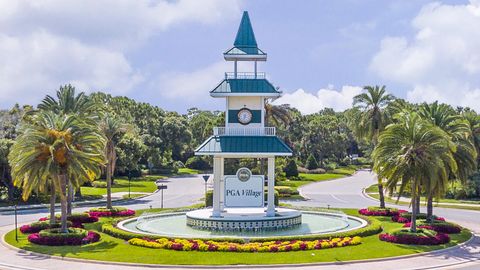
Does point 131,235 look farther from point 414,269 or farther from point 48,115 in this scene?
point 414,269

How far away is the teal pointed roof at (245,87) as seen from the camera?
1699 inches

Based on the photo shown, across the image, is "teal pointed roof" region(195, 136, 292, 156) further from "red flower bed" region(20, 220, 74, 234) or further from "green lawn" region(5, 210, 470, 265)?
"red flower bed" region(20, 220, 74, 234)

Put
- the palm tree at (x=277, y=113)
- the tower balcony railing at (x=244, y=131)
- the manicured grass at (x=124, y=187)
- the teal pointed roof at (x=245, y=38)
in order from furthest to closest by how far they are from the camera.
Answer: the manicured grass at (x=124, y=187) → the palm tree at (x=277, y=113) → the teal pointed roof at (x=245, y=38) → the tower balcony railing at (x=244, y=131)

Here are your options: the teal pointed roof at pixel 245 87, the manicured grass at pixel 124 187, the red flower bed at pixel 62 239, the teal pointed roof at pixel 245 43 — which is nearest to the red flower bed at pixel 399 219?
the teal pointed roof at pixel 245 87

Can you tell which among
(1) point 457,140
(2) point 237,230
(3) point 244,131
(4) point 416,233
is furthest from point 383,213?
(2) point 237,230

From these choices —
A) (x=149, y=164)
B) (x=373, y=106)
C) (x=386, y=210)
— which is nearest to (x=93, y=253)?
(x=386, y=210)

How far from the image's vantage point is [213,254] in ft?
101

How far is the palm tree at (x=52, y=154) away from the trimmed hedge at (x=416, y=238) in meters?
20.7

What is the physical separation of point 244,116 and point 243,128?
1009mm

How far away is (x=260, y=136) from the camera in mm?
42969

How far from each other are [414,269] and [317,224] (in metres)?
15.8

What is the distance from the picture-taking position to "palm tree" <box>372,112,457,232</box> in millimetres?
35000

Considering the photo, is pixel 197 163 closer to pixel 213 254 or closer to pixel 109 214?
pixel 109 214

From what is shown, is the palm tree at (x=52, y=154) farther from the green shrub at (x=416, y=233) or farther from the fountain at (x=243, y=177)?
the green shrub at (x=416, y=233)
